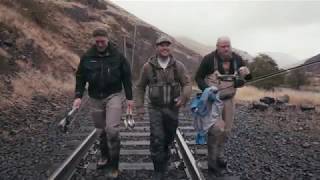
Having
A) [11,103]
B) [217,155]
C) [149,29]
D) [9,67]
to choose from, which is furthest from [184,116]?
[149,29]

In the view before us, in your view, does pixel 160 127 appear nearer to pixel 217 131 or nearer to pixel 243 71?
pixel 217 131

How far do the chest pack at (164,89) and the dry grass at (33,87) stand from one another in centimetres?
748

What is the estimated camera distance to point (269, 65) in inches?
1484

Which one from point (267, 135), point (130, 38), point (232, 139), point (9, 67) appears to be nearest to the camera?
point (232, 139)

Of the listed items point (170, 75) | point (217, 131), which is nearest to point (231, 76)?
point (217, 131)

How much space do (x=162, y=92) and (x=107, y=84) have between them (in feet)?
2.88

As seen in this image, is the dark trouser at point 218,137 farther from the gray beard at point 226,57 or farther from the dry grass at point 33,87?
the dry grass at point 33,87

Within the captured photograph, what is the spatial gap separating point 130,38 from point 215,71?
3645 centimetres

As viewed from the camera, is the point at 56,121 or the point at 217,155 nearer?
the point at 217,155

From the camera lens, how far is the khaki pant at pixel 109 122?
24.0 feet

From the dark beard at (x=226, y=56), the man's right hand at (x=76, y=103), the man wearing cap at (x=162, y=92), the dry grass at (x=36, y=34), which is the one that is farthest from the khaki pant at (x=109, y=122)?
the dry grass at (x=36, y=34)

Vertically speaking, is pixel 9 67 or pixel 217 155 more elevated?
pixel 9 67

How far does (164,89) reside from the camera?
7.11 metres

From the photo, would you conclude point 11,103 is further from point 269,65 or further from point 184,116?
point 269,65
